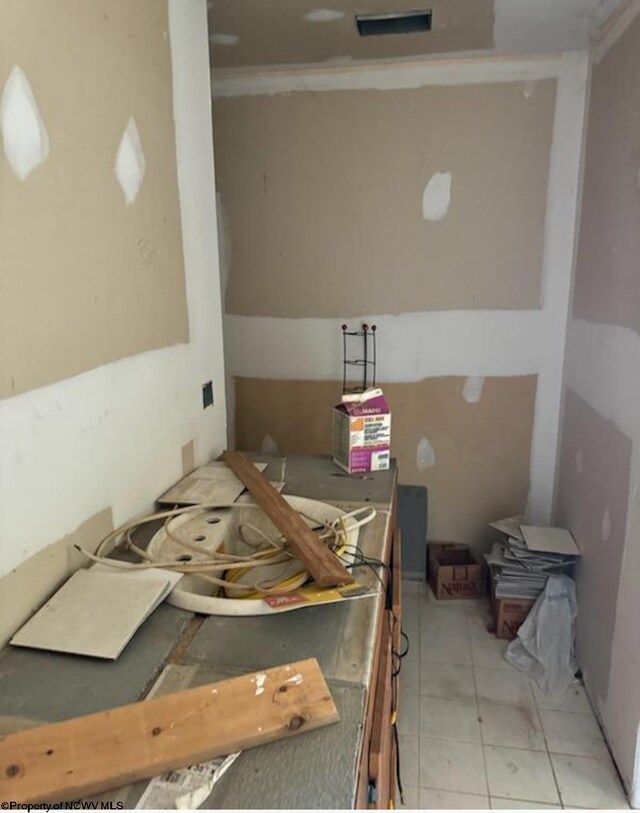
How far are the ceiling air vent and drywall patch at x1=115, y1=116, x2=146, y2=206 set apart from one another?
48.8 inches

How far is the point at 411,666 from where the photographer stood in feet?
7.85

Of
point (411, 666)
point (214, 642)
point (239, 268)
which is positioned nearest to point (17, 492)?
point (214, 642)

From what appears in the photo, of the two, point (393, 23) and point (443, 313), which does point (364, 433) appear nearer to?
point (443, 313)

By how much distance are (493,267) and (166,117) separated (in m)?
1.72

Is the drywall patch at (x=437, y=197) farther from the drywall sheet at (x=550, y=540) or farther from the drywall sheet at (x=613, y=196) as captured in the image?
the drywall sheet at (x=550, y=540)

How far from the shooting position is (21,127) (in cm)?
100

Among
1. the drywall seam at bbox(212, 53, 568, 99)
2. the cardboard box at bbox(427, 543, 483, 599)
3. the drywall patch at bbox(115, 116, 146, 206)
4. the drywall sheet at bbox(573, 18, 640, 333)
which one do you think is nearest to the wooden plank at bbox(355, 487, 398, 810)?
the drywall patch at bbox(115, 116, 146, 206)

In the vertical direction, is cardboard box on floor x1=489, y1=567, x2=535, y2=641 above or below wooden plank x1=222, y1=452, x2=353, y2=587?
below

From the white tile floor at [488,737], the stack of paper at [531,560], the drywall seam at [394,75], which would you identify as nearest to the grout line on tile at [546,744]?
the white tile floor at [488,737]

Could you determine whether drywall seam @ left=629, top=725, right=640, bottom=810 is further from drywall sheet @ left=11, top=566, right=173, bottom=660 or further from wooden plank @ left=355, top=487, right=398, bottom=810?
drywall sheet @ left=11, top=566, right=173, bottom=660

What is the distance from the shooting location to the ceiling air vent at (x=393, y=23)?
2.14 metres

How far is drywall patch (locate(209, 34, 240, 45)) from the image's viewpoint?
90.8 inches

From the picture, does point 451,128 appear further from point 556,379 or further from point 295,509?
point 295,509

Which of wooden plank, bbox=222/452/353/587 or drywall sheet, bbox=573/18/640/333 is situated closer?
wooden plank, bbox=222/452/353/587
